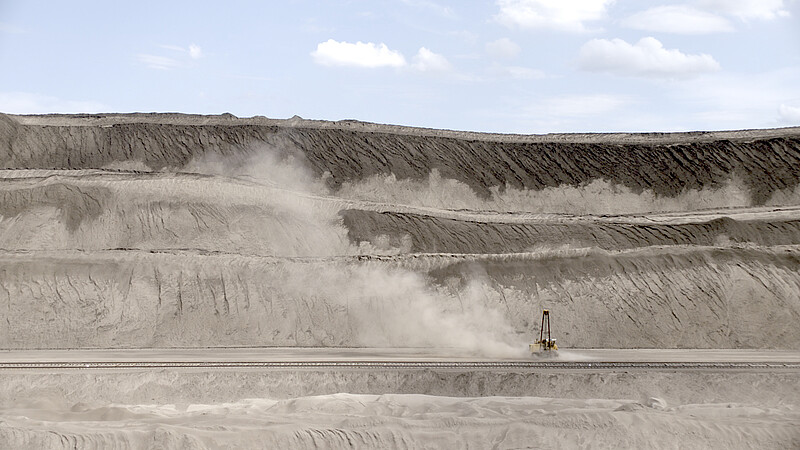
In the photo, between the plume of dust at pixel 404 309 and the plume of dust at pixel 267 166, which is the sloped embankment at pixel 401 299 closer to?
the plume of dust at pixel 404 309

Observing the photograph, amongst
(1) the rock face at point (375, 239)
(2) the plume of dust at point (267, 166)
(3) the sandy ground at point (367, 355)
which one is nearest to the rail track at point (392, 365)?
(3) the sandy ground at point (367, 355)

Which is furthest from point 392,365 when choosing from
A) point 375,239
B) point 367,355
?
point 375,239

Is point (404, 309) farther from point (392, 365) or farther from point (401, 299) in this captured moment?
point (392, 365)

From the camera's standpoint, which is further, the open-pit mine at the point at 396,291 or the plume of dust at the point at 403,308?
the plume of dust at the point at 403,308

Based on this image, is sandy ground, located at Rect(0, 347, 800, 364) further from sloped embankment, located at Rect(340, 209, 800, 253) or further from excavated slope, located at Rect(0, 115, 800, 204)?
excavated slope, located at Rect(0, 115, 800, 204)

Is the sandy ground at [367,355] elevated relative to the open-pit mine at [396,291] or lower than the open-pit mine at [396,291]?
lower

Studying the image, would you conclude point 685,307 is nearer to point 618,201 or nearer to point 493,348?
point 493,348

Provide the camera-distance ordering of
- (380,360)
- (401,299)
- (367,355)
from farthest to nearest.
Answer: (401,299)
(367,355)
(380,360)

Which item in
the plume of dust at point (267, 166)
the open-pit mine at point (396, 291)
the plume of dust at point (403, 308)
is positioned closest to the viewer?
the open-pit mine at point (396, 291)
